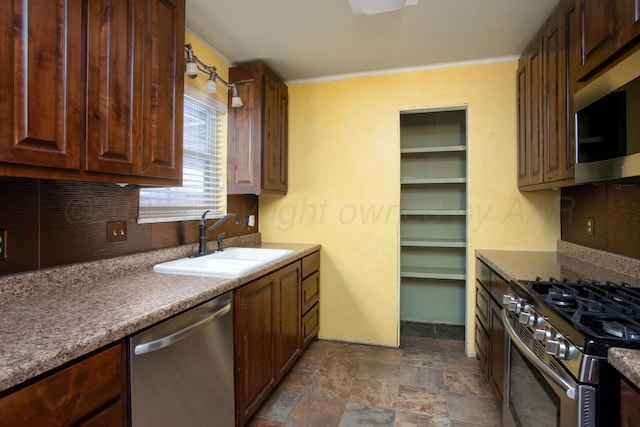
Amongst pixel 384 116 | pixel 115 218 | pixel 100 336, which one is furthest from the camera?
pixel 384 116

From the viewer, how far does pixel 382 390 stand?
223 cm

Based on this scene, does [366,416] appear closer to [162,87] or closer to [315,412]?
[315,412]

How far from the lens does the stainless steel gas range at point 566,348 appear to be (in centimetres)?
91

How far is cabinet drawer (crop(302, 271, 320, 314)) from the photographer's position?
104 inches

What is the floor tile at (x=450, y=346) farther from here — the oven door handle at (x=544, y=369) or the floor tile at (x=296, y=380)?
the oven door handle at (x=544, y=369)

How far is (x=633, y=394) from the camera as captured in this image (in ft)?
2.65

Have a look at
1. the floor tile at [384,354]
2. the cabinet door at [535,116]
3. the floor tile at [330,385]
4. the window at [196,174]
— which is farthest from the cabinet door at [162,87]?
the cabinet door at [535,116]

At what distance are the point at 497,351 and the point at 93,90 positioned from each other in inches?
95.0

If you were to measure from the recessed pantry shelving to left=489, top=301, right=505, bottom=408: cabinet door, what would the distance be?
1.22m

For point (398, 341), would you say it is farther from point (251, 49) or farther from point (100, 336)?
point (251, 49)

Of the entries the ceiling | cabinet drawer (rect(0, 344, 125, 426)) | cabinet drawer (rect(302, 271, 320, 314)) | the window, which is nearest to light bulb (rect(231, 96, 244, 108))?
the window

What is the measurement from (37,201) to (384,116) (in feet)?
8.12

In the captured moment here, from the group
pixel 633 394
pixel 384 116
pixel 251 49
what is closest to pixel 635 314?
pixel 633 394

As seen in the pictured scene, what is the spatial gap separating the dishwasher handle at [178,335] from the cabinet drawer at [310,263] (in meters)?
1.11
